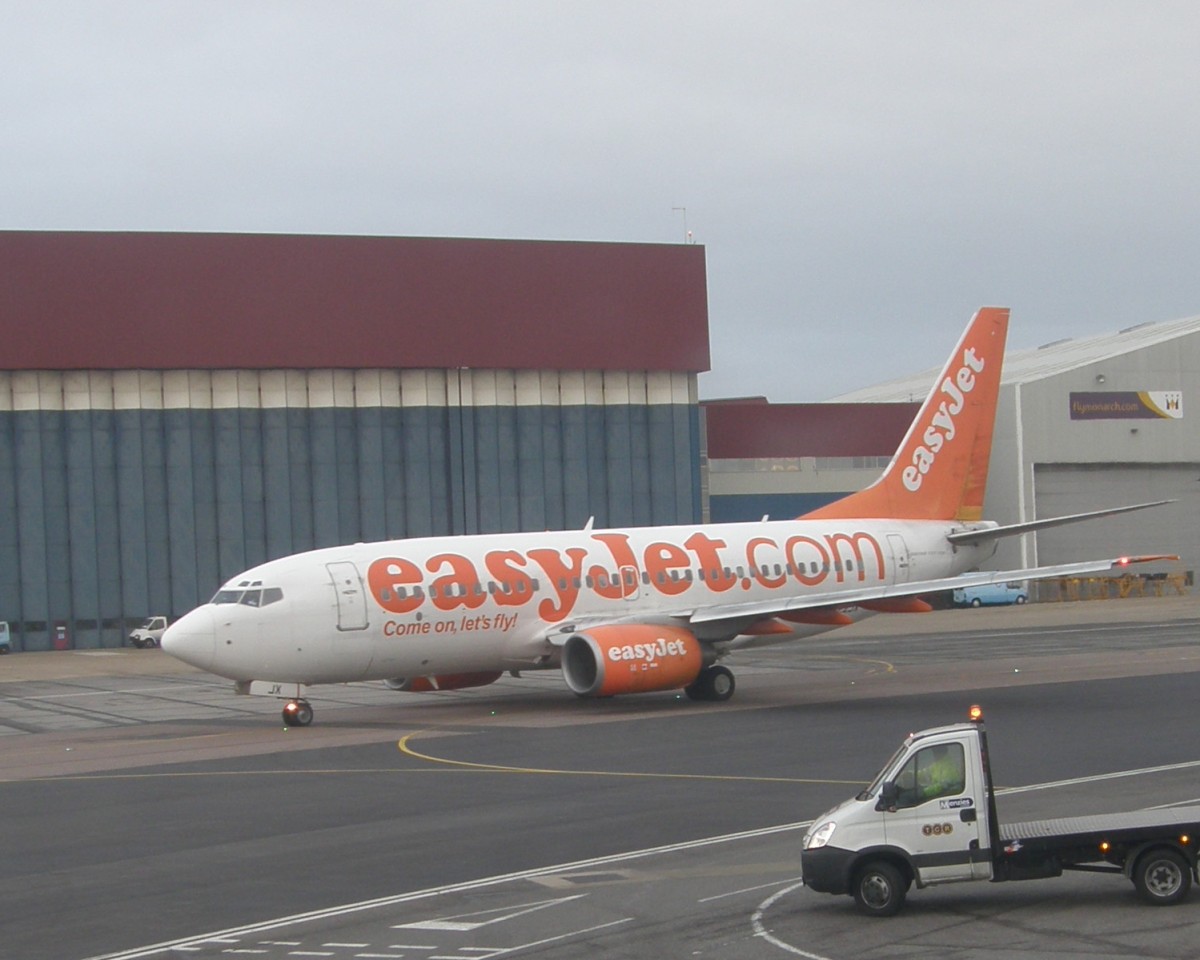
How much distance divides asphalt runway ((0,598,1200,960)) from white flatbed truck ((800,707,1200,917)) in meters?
0.37

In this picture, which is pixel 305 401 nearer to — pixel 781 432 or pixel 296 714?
pixel 781 432

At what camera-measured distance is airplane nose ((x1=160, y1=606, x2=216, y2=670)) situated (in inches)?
1315

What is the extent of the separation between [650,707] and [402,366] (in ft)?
139

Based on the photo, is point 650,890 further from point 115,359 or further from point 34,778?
point 115,359

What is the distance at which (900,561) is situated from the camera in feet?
142

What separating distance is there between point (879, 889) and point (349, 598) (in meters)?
20.8

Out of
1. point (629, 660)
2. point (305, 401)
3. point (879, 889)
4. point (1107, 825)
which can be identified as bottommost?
point (879, 889)

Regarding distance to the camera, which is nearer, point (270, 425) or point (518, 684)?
point (518, 684)

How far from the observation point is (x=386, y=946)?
15.0 meters

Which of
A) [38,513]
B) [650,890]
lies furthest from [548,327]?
[650,890]

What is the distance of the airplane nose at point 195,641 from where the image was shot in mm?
33406

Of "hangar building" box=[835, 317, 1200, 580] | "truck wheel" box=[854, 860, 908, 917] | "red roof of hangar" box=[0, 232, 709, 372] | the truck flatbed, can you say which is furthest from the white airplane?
"hangar building" box=[835, 317, 1200, 580]

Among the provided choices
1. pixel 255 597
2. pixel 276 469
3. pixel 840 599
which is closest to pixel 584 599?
pixel 840 599

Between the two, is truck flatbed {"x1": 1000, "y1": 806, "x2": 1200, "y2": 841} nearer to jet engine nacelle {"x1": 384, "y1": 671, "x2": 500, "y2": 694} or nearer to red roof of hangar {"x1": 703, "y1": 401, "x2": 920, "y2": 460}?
jet engine nacelle {"x1": 384, "y1": 671, "x2": 500, "y2": 694}
